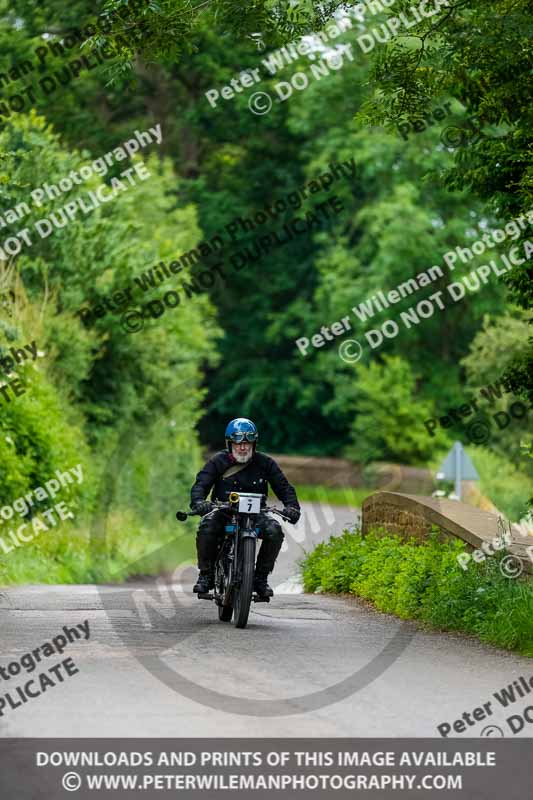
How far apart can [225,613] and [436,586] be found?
2.04 meters

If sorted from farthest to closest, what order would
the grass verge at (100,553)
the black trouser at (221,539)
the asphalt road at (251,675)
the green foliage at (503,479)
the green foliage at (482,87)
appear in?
the green foliage at (503,479), the grass verge at (100,553), the green foliage at (482,87), the black trouser at (221,539), the asphalt road at (251,675)

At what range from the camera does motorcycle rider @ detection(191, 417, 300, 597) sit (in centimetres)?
1288

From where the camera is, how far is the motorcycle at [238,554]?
12398 millimetres

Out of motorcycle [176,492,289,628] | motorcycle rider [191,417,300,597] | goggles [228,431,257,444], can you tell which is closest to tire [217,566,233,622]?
motorcycle [176,492,289,628]

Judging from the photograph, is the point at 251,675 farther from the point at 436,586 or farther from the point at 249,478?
the point at 436,586

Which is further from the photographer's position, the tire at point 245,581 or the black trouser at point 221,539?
the black trouser at point 221,539

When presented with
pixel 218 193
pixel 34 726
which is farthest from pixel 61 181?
pixel 218 193

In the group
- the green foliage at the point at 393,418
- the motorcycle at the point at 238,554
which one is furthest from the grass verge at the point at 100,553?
the green foliage at the point at 393,418

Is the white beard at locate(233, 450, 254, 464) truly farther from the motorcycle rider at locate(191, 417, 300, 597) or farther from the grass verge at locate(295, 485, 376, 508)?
the grass verge at locate(295, 485, 376, 508)

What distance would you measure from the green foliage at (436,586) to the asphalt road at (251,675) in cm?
24

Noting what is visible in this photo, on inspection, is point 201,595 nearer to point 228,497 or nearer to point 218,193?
point 228,497

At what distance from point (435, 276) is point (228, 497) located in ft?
132

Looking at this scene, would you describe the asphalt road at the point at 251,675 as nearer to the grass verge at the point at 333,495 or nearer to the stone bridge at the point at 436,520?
the stone bridge at the point at 436,520
